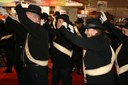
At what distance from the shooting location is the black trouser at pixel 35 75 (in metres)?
5.40

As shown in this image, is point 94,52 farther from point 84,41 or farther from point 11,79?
point 11,79

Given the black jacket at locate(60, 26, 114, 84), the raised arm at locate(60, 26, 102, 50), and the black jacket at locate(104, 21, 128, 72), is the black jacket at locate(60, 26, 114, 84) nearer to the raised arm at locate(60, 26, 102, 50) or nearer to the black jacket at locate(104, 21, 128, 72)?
the raised arm at locate(60, 26, 102, 50)

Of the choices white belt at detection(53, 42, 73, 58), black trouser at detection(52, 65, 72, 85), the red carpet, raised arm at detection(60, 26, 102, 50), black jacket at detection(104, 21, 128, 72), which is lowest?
the red carpet

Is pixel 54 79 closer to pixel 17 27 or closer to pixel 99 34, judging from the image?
pixel 17 27

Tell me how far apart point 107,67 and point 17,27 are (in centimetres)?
245

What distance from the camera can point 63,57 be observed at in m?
6.92

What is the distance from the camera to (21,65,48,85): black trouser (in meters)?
5.40

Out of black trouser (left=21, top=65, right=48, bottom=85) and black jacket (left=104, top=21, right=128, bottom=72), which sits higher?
black jacket (left=104, top=21, right=128, bottom=72)

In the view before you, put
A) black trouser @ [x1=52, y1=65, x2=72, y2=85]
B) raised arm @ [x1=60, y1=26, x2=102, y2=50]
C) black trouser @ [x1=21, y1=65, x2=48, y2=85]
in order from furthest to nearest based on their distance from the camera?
black trouser @ [x1=52, y1=65, x2=72, y2=85] < black trouser @ [x1=21, y1=65, x2=48, y2=85] < raised arm @ [x1=60, y1=26, x2=102, y2=50]

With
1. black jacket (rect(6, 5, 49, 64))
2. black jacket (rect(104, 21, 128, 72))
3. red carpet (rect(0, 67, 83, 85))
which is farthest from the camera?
red carpet (rect(0, 67, 83, 85))

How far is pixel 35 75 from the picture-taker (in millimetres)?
5395

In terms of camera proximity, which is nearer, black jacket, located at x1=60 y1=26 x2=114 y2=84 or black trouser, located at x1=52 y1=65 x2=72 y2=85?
black jacket, located at x1=60 y1=26 x2=114 y2=84

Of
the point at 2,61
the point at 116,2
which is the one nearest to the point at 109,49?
the point at 2,61

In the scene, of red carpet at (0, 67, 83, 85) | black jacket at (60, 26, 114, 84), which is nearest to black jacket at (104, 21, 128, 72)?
black jacket at (60, 26, 114, 84)
